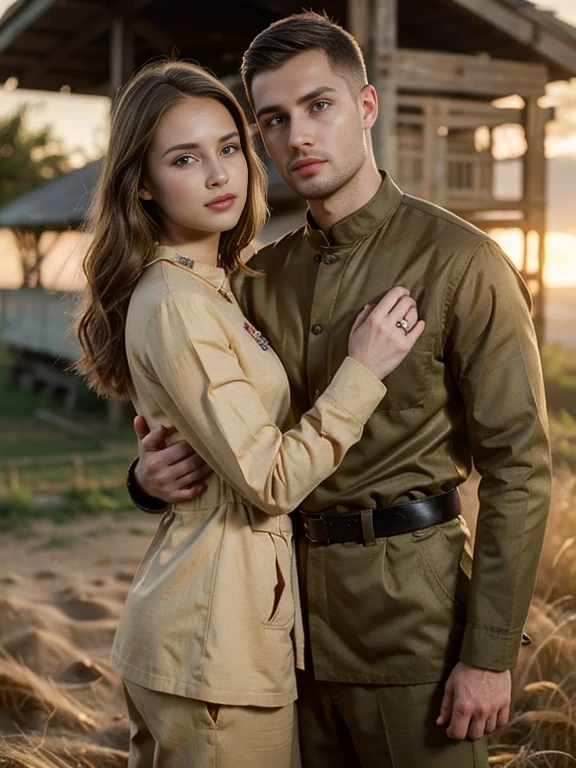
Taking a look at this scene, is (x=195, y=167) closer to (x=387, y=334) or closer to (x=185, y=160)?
(x=185, y=160)

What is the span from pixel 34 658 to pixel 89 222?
10.7 ft

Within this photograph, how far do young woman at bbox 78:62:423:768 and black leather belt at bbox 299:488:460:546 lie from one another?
0.13 meters

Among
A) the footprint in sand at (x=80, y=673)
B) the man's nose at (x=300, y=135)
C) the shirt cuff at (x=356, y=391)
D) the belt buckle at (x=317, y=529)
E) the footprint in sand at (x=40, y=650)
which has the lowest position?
the footprint in sand at (x=80, y=673)

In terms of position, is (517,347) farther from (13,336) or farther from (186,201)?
(13,336)

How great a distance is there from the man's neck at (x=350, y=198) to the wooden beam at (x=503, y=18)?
896 centimetres

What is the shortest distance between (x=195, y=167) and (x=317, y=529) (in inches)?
40.5

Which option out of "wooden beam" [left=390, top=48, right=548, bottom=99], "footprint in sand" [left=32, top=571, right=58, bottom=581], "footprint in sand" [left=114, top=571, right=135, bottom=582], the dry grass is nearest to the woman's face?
the dry grass

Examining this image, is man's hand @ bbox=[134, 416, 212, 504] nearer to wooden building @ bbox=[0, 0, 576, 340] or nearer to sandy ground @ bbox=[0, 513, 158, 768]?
sandy ground @ bbox=[0, 513, 158, 768]

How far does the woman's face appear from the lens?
2.65 metres

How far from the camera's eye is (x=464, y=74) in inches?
455

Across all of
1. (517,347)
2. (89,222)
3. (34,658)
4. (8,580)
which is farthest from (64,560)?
(517,347)

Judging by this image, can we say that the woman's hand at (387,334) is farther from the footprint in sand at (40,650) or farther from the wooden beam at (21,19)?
the wooden beam at (21,19)

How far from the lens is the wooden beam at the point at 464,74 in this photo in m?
10.7

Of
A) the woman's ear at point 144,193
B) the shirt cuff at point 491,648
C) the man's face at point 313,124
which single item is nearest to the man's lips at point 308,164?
the man's face at point 313,124
